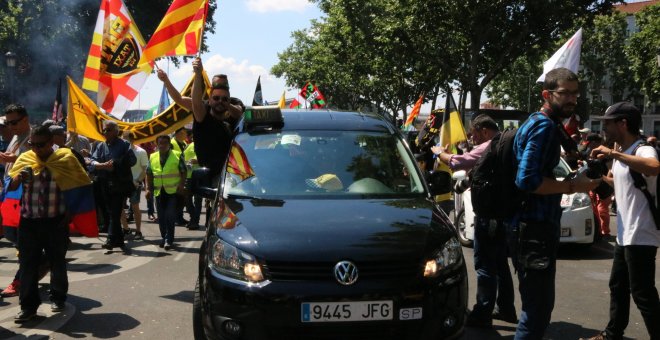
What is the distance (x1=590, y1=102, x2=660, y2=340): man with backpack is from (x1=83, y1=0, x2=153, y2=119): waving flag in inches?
232

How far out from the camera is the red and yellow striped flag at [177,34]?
8.48 meters

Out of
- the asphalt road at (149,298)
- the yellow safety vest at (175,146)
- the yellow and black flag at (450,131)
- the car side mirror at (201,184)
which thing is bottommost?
the asphalt road at (149,298)

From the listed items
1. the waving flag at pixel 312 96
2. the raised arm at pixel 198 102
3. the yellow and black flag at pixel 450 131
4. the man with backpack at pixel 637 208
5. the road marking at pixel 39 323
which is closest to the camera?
the man with backpack at pixel 637 208

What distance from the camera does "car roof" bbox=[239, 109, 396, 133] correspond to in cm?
557

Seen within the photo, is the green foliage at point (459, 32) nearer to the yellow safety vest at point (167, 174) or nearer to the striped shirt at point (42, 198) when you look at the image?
the yellow safety vest at point (167, 174)

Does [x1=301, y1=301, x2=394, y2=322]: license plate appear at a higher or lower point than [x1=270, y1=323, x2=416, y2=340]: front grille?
higher

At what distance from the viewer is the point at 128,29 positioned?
1010 cm

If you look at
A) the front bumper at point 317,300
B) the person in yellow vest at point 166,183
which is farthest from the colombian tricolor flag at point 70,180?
the person in yellow vest at point 166,183

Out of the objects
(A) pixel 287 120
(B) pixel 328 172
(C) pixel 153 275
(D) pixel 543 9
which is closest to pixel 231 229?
(B) pixel 328 172

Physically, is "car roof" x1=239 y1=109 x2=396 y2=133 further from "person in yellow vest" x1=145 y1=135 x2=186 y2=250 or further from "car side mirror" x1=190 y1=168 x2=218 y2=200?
"person in yellow vest" x1=145 y1=135 x2=186 y2=250

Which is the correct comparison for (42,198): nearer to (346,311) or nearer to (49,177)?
(49,177)

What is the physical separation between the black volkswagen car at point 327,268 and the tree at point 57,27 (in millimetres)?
34521

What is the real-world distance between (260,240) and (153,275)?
4.76m

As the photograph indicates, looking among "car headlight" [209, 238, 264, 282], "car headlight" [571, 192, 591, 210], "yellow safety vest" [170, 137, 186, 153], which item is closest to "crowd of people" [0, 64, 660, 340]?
"car headlight" [209, 238, 264, 282]
